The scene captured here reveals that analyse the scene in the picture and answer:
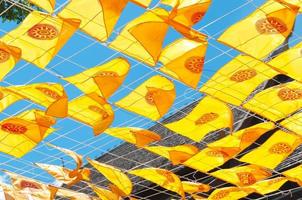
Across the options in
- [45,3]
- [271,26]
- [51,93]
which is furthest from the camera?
[51,93]

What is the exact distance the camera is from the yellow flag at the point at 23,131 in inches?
281

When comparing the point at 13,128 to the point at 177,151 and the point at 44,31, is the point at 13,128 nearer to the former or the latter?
the point at 44,31

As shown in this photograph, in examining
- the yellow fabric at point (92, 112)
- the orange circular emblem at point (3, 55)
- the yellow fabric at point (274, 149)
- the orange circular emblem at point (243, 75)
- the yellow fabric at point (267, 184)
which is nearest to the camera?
the orange circular emblem at point (3, 55)

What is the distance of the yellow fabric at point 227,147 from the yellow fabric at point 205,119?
363 mm

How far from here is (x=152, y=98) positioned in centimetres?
659

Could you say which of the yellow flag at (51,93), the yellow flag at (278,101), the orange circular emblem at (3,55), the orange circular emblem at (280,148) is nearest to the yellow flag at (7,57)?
the orange circular emblem at (3,55)

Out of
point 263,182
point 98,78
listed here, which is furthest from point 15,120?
point 263,182

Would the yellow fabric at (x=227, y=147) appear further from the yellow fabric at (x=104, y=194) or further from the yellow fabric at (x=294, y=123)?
the yellow fabric at (x=104, y=194)

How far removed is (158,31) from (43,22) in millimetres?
1283

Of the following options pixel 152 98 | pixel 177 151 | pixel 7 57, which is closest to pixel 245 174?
pixel 177 151

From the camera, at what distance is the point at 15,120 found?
720cm

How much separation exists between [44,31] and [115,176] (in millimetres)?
3356

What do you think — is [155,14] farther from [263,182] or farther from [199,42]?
[263,182]

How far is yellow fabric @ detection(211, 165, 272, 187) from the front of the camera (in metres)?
8.31
